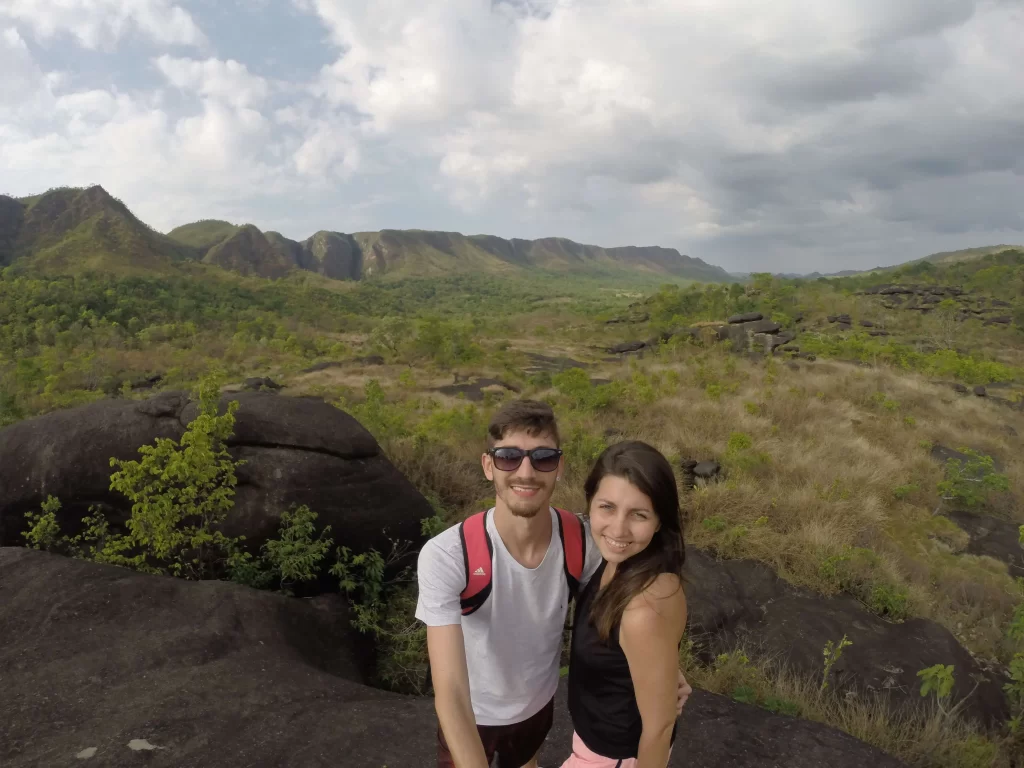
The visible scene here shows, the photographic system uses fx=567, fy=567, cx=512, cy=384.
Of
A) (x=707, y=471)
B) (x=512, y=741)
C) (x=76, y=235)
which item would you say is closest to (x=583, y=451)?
(x=707, y=471)

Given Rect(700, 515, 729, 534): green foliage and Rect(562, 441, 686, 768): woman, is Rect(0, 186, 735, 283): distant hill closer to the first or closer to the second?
Rect(700, 515, 729, 534): green foliage

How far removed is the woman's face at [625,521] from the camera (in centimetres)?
166

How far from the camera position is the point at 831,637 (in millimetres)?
4879

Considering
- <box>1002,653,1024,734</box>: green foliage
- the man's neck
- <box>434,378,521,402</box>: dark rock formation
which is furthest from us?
<box>434,378,521,402</box>: dark rock formation

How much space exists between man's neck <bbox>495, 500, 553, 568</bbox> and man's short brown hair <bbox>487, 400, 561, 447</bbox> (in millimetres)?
226

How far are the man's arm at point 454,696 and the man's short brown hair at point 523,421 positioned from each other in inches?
23.3

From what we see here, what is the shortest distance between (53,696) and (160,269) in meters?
47.5

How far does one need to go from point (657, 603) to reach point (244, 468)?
4448 mm

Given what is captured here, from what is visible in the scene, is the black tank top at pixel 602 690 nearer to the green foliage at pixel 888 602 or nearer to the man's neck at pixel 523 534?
the man's neck at pixel 523 534

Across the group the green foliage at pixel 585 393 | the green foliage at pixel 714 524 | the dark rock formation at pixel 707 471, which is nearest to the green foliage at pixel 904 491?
the dark rock formation at pixel 707 471

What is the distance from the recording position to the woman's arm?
4.91 ft

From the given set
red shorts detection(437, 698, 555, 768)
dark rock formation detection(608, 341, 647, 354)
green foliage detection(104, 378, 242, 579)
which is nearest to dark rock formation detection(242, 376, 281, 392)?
green foliage detection(104, 378, 242, 579)

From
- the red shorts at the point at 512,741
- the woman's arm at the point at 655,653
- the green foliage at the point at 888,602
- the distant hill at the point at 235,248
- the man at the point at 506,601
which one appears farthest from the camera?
the distant hill at the point at 235,248

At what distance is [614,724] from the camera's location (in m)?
1.75
